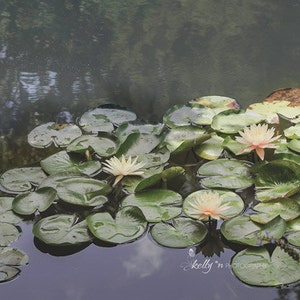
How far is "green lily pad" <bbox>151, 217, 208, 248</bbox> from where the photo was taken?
1167mm

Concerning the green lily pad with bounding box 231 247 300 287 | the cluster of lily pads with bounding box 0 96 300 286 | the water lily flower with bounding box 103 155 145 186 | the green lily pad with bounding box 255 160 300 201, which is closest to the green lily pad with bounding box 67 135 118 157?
the cluster of lily pads with bounding box 0 96 300 286

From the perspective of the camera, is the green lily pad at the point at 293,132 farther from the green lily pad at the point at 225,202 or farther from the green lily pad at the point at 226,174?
the green lily pad at the point at 225,202

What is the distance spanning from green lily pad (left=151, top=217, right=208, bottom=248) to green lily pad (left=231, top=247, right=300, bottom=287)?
10 centimetres

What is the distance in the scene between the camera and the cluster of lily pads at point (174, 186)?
117cm

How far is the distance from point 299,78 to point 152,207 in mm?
1102

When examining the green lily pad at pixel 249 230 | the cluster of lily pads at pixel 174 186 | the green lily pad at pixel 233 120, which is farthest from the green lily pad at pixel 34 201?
the green lily pad at pixel 233 120

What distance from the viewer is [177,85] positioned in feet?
6.78

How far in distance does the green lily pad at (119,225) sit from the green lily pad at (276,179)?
1.06 ft

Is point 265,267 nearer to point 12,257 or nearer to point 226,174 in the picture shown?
point 226,174

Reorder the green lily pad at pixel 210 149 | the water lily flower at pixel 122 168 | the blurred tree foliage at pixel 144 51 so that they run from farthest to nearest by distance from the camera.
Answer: the blurred tree foliage at pixel 144 51 < the green lily pad at pixel 210 149 < the water lily flower at pixel 122 168

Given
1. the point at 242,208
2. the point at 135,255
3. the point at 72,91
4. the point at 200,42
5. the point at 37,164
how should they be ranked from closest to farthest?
the point at 135,255, the point at 242,208, the point at 37,164, the point at 72,91, the point at 200,42

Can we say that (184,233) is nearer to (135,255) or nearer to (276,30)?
(135,255)

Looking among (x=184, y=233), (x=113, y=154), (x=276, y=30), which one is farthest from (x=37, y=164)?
(x=276, y=30)

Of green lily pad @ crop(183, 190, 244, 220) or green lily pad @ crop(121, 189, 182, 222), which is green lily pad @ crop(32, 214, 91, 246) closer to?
green lily pad @ crop(121, 189, 182, 222)
